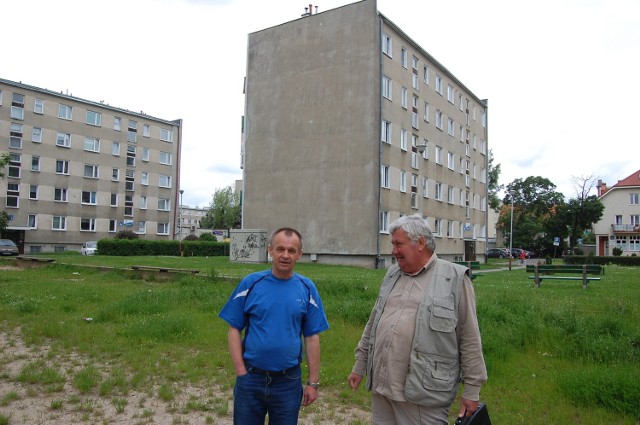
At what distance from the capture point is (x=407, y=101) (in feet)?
115

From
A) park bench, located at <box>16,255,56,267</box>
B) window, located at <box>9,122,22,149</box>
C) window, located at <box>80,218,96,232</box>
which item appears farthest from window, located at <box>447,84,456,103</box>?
window, located at <box>9,122,22,149</box>

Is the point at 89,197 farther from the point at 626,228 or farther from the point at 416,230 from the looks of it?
the point at 626,228

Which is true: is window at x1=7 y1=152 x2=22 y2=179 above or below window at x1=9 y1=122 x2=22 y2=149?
A: below

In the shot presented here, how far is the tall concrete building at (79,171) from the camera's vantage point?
1903 inches

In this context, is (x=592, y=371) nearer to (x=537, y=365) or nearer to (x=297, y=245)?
(x=537, y=365)

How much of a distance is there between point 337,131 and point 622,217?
189ft

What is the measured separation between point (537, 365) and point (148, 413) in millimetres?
4840

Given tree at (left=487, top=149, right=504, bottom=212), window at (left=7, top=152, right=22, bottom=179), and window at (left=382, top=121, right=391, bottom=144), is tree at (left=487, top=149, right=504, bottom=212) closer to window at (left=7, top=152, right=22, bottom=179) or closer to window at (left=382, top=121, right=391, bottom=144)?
window at (left=382, top=121, right=391, bottom=144)

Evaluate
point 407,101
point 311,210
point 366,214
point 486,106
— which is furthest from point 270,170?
point 486,106

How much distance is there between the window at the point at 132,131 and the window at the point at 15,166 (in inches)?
463

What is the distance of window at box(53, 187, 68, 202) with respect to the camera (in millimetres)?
50469

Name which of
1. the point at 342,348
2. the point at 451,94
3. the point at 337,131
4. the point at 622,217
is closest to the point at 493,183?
the point at 622,217

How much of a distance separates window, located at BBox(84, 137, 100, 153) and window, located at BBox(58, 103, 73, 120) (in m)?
2.76

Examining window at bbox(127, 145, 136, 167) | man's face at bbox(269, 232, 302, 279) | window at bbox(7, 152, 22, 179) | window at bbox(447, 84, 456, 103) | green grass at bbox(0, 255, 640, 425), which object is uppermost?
window at bbox(447, 84, 456, 103)
